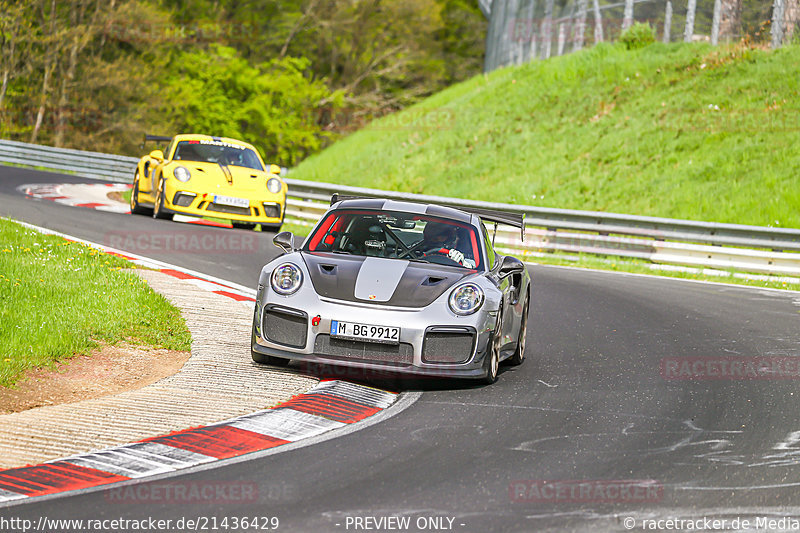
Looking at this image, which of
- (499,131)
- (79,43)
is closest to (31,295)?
(499,131)

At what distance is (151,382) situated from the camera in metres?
7.46

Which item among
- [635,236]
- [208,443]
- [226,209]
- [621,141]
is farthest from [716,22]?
[208,443]

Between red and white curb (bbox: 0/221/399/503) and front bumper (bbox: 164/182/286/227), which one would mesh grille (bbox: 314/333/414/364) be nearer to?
red and white curb (bbox: 0/221/399/503)

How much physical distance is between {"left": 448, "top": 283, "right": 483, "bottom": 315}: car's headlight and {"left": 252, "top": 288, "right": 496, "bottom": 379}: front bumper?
2.2 inches

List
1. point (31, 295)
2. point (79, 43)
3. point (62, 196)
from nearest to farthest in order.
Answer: point (31, 295) → point (62, 196) → point (79, 43)

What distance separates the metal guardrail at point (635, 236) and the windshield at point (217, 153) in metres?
2.33

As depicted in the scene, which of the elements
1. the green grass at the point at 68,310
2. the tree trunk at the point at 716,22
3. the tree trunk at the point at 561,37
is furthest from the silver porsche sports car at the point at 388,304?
the tree trunk at the point at 561,37

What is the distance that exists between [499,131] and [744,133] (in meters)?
8.48

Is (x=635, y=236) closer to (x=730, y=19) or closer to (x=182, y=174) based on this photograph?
(x=182, y=174)

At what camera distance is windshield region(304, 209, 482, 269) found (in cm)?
854

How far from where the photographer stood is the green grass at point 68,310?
760 cm

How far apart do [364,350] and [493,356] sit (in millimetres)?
1034

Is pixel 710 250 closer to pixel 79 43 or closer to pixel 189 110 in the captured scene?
pixel 79 43

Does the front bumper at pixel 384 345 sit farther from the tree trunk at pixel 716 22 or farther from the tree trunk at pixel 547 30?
the tree trunk at pixel 547 30
